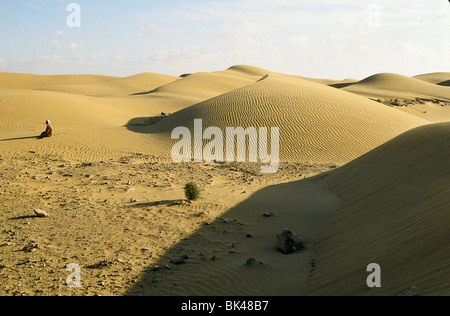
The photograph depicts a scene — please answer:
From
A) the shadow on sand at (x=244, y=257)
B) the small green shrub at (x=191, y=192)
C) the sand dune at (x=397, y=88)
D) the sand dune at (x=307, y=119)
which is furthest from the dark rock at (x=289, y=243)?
the sand dune at (x=397, y=88)

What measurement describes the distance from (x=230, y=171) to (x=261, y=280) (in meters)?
9.04

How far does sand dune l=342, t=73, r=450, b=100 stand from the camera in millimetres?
50875

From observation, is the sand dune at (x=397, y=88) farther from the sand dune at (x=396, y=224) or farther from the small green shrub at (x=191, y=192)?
the small green shrub at (x=191, y=192)

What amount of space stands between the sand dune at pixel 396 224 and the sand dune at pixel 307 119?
7.98m

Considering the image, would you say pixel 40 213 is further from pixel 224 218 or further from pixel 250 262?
pixel 250 262

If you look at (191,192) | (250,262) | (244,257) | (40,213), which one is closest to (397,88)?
(191,192)

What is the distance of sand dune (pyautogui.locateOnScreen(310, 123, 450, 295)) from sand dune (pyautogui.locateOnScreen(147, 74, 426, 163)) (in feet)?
26.2

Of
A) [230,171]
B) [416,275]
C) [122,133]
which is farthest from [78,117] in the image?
[416,275]

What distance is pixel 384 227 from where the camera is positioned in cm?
656

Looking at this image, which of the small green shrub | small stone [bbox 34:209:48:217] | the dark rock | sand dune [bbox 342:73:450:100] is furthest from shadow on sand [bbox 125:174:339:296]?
sand dune [bbox 342:73:450:100]

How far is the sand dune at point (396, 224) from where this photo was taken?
187 inches

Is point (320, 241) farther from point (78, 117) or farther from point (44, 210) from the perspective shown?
point (78, 117)

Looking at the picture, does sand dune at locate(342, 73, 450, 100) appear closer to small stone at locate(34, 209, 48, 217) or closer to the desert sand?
the desert sand
